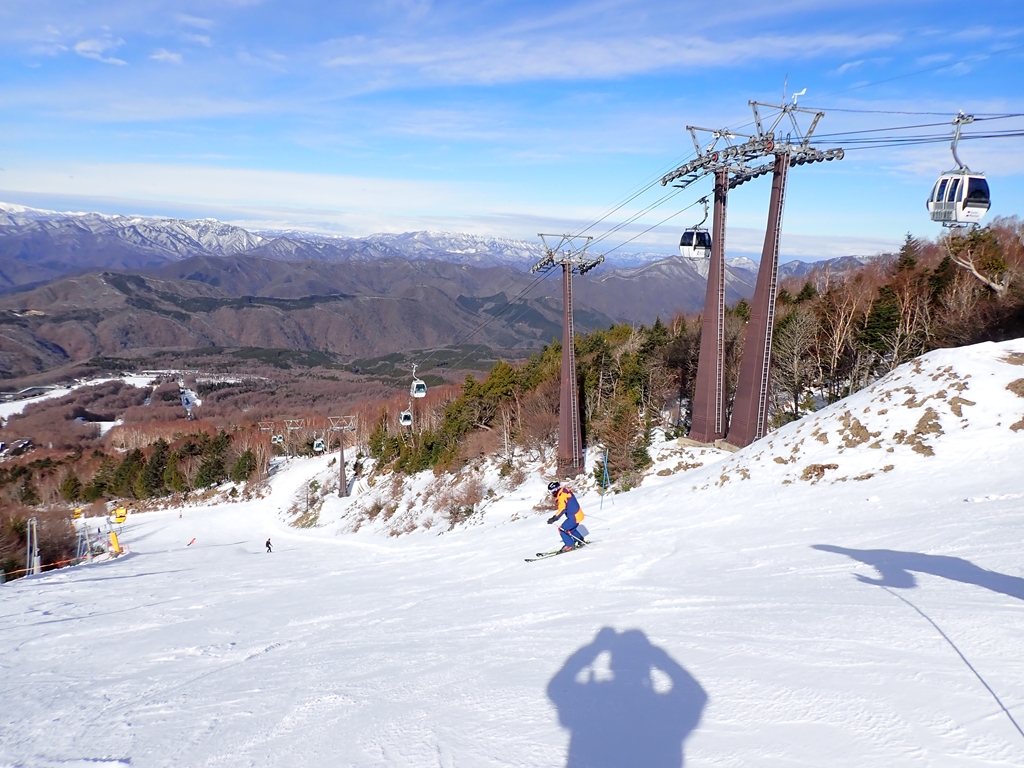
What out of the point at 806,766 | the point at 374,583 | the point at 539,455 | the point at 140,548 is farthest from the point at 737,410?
the point at 140,548

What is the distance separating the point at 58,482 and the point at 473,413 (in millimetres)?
63574

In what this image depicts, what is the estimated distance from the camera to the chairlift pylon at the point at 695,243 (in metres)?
20.3

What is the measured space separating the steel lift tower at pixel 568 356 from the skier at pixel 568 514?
12384 millimetres

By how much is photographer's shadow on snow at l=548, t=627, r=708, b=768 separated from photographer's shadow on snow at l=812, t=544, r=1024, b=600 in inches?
139

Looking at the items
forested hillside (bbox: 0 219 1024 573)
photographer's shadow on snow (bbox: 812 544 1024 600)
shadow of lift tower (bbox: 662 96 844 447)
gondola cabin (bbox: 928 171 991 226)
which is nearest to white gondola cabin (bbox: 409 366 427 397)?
forested hillside (bbox: 0 219 1024 573)

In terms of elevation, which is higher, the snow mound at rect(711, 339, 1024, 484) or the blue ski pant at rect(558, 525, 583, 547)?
the snow mound at rect(711, 339, 1024, 484)

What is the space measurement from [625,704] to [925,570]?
4.98 m

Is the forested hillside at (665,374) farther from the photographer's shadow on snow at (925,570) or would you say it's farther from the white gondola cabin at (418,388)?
the photographer's shadow on snow at (925,570)

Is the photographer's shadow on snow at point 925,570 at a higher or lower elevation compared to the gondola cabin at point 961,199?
lower

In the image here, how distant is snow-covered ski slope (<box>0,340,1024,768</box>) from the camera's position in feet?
15.0

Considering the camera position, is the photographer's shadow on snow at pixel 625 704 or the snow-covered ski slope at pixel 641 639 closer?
the photographer's shadow on snow at pixel 625 704

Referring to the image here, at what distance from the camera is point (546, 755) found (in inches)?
175

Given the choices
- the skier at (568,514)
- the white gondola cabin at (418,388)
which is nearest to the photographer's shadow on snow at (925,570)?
the skier at (568,514)

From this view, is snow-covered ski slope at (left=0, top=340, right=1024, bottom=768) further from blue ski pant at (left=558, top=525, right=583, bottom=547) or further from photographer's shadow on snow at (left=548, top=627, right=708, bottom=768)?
blue ski pant at (left=558, top=525, right=583, bottom=547)
